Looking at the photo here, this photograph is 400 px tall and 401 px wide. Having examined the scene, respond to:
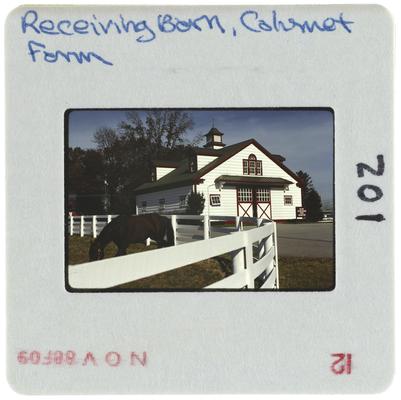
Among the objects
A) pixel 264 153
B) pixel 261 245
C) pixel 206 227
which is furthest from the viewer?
pixel 261 245

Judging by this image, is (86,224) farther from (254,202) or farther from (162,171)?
(254,202)

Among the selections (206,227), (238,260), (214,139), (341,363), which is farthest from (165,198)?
(341,363)

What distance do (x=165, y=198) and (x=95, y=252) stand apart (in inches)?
15.1

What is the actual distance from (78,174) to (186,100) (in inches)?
22.1

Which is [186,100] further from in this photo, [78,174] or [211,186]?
[78,174]

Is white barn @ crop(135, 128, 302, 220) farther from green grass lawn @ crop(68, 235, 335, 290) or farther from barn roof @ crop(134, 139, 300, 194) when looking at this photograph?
green grass lawn @ crop(68, 235, 335, 290)

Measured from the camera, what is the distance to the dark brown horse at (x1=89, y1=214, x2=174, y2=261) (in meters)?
1.59

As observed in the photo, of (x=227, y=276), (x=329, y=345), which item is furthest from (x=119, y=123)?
(x=329, y=345)

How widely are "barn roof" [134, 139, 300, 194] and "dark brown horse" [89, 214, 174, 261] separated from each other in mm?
131

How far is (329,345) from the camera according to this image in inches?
62.6

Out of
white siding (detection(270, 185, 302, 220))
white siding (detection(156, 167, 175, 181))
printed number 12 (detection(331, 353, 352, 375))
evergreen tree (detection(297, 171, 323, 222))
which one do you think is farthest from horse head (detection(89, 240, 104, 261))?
printed number 12 (detection(331, 353, 352, 375))

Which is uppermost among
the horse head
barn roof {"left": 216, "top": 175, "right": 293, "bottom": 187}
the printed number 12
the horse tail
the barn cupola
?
the barn cupola

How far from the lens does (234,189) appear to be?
5.24 feet

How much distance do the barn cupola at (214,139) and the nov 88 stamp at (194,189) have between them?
24mm
